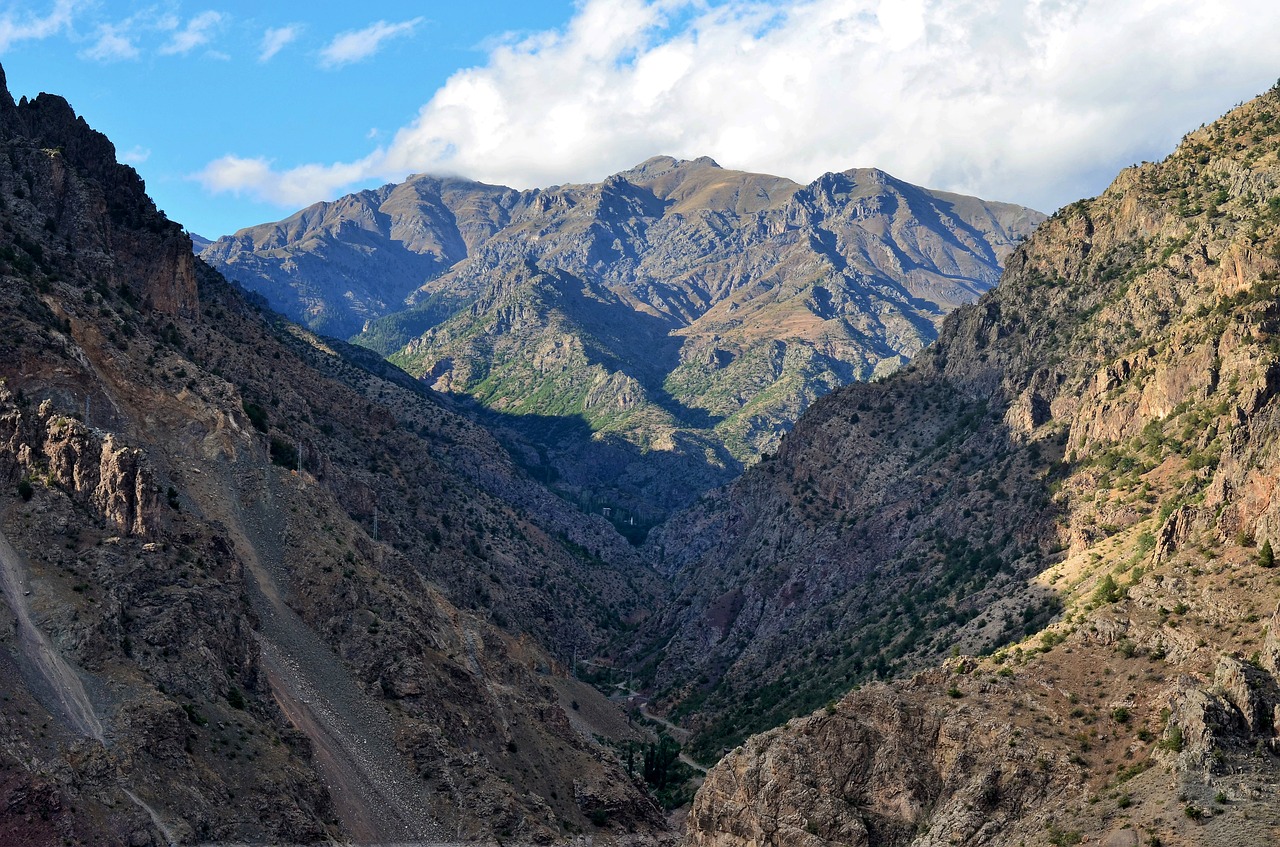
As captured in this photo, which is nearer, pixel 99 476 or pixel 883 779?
pixel 883 779

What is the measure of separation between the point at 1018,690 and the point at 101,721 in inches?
2082

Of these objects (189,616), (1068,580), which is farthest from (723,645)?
(189,616)

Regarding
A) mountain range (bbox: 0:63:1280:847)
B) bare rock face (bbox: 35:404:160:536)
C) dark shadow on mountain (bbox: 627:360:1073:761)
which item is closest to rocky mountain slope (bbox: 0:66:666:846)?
bare rock face (bbox: 35:404:160:536)

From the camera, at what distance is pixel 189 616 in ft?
325

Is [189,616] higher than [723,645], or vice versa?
[189,616]

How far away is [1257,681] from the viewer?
2741 inches

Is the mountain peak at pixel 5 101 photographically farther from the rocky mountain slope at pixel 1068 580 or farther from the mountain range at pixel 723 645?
the rocky mountain slope at pixel 1068 580

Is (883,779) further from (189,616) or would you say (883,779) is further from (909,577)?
(909,577)

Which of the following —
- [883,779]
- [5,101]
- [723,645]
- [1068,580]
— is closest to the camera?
[883,779]

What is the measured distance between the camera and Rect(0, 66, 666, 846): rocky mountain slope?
86.2 meters

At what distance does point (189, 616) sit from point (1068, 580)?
228ft

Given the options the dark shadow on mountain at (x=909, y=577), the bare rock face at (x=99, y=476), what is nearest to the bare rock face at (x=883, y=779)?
the dark shadow on mountain at (x=909, y=577)

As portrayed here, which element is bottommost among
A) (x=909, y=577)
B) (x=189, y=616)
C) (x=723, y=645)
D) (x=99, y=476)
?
(x=723, y=645)

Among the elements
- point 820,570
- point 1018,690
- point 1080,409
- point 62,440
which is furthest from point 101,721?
point 820,570
